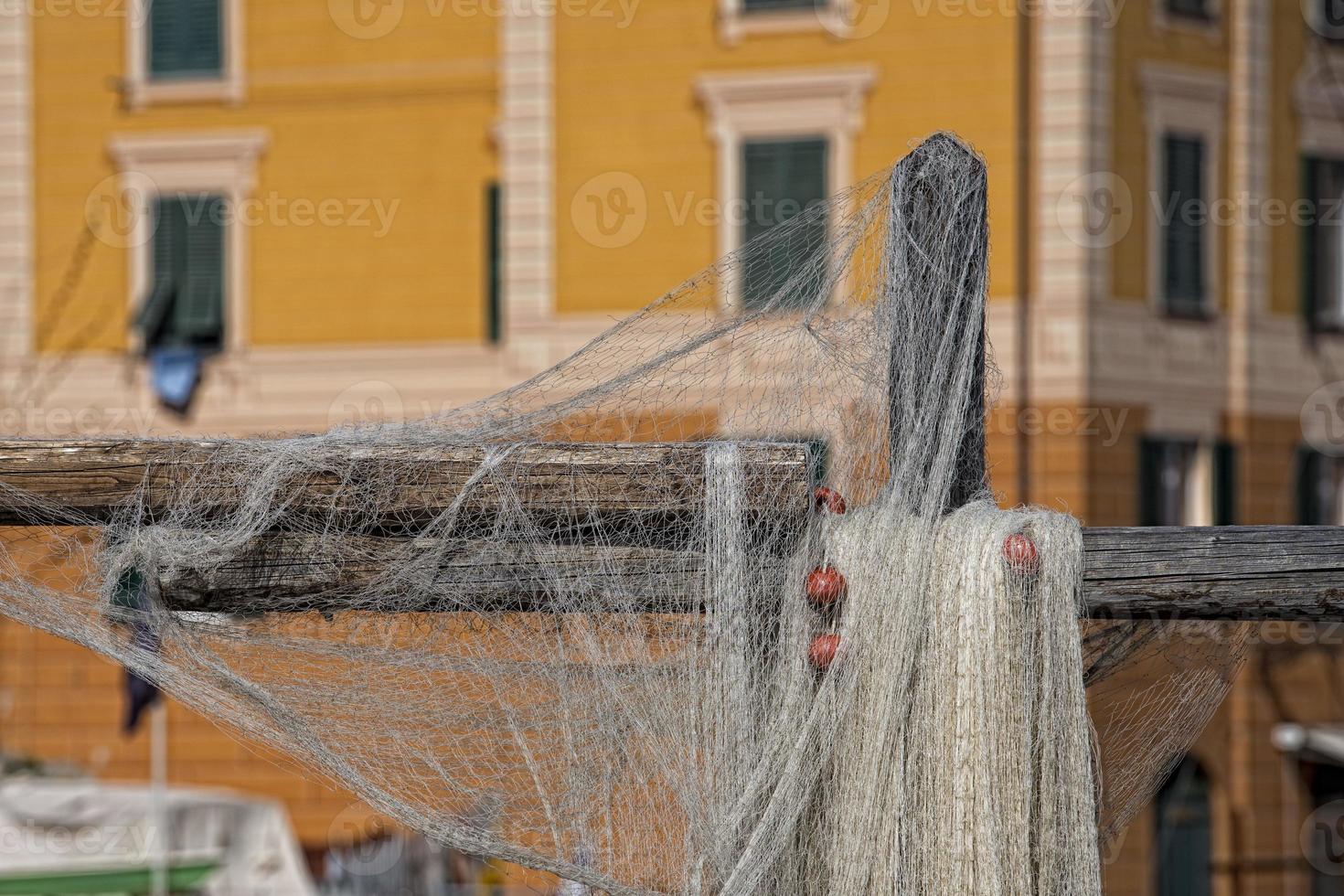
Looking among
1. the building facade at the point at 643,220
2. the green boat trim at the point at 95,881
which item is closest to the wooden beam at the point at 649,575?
the green boat trim at the point at 95,881

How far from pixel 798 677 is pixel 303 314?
1621cm

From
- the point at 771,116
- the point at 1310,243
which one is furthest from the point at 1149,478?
the point at 771,116

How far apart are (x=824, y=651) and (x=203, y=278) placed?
54.6 ft

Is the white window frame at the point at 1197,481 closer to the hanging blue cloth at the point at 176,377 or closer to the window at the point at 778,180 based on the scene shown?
the window at the point at 778,180

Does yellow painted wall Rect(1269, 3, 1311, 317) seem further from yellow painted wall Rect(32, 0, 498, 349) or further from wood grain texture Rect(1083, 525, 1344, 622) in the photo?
wood grain texture Rect(1083, 525, 1344, 622)

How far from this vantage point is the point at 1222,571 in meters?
Result: 3.30

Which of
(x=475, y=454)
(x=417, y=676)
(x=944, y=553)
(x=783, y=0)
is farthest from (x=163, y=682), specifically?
(x=783, y=0)

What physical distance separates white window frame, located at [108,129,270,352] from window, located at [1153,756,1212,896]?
9063 mm

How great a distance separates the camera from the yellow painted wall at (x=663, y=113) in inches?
692

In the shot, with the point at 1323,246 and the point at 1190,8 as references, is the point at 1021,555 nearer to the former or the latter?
the point at 1190,8

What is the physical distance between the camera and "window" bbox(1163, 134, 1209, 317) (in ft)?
59.2

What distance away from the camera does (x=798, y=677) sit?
333 cm

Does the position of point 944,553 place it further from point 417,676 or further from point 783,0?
point 783,0

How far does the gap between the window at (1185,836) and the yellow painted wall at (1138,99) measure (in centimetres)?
408
